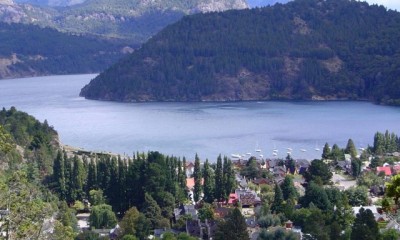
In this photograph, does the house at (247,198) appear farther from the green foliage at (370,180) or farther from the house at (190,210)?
the green foliage at (370,180)

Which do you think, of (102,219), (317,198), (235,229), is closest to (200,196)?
(317,198)

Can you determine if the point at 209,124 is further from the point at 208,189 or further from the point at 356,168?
the point at 208,189

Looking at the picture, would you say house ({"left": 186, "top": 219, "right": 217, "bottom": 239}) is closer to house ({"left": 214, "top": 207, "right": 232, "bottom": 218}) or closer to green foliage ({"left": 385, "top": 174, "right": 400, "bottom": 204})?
house ({"left": 214, "top": 207, "right": 232, "bottom": 218})

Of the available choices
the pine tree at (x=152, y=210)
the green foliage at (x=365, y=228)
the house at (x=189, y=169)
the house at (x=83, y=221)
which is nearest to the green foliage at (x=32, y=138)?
the house at (x=83, y=221)

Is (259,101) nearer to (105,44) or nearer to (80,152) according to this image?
(80,152)

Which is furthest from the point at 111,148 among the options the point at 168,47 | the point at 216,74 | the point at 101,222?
the point at 168,47

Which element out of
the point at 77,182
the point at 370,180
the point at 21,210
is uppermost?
the point at 21,210

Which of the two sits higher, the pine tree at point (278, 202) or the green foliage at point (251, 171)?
the pine tree at point (278, 202)
